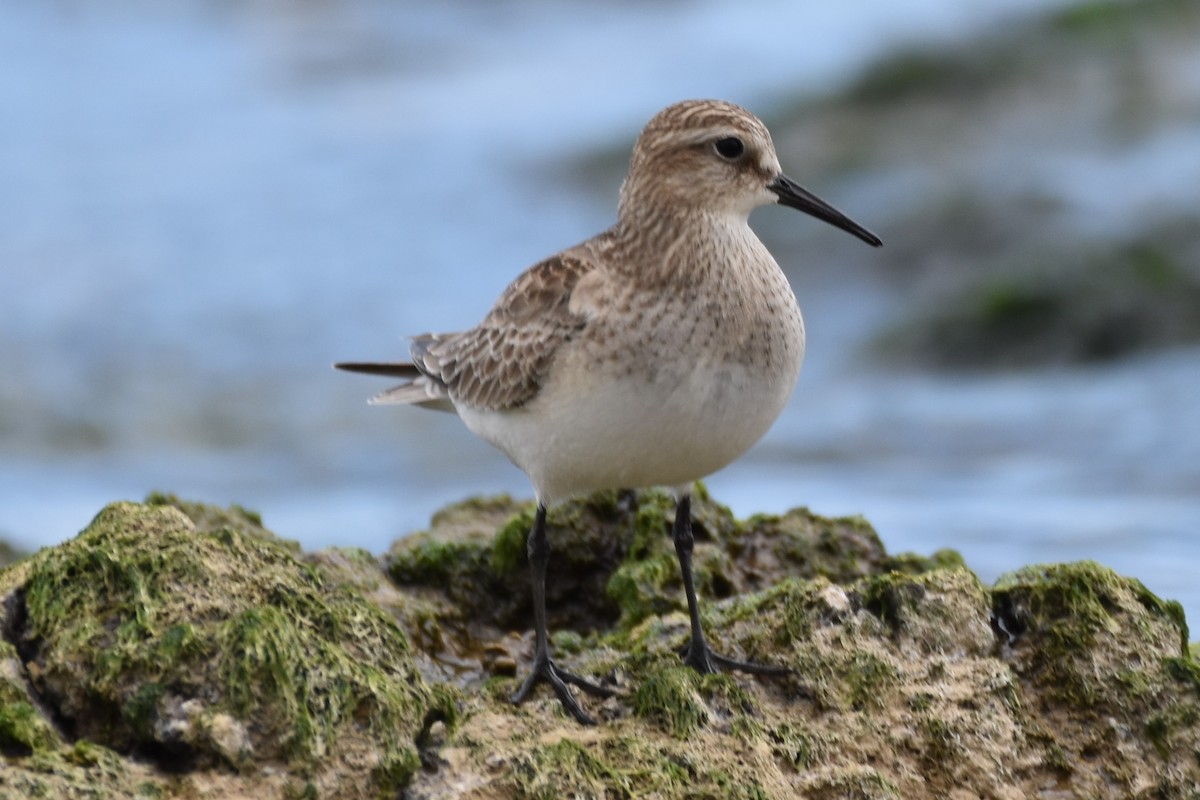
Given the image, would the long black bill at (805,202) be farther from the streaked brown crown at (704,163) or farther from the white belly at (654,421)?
A: the white belly at (654,421)

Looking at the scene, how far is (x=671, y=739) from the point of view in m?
4.97

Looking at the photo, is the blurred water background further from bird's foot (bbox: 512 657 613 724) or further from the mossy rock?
the mossy rock

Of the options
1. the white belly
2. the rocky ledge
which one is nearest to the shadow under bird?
the white belly

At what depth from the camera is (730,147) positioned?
19.9 ft

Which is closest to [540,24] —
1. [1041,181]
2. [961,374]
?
[1041,181]

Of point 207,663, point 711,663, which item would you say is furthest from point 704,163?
point 207,663

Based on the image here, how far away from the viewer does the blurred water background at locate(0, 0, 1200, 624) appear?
12.8 meters

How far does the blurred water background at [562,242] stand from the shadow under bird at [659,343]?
159 inches

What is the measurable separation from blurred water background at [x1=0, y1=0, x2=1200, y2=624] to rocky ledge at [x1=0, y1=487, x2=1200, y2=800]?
3703 mm

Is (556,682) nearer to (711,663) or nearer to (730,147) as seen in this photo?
(711,663)

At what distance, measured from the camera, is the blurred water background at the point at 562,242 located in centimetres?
1284

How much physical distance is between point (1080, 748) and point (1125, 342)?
941 cm

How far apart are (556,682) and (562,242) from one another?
12.5m

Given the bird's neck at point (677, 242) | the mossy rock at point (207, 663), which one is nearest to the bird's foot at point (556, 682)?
the mossy rock at point (207, 663)
